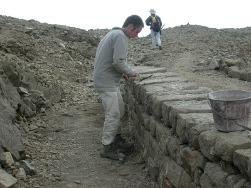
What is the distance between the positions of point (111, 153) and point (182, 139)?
195cm

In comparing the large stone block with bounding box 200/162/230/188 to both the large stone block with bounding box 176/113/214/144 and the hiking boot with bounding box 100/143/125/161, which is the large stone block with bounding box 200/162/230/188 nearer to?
the large stone block with bounding box 176/113/214/144

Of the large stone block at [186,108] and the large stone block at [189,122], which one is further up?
the large stone block at [186,108]

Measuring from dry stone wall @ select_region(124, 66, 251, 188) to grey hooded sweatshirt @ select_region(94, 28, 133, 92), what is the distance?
1.34 feet

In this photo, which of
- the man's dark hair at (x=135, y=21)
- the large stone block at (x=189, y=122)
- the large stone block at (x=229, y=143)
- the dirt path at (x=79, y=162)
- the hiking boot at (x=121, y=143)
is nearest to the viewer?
the large stone block at (x=229, y=143)

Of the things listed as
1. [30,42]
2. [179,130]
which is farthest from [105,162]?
[30,42]

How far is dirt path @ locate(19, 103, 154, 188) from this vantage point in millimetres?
4430

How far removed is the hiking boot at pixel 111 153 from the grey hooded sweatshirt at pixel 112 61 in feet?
2.73

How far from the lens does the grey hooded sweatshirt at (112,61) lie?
4.68 metres

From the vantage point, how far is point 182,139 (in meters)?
3.34

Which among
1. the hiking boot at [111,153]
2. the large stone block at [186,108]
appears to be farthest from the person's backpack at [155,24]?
the large stone block at [186,108]

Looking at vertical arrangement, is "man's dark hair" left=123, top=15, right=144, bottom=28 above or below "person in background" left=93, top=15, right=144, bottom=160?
above

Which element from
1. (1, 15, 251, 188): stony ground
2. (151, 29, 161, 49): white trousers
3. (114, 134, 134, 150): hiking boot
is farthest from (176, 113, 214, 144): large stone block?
(151, 29, 161, 49): white trousers

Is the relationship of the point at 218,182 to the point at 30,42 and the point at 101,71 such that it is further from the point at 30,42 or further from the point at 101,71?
the point at 30,42

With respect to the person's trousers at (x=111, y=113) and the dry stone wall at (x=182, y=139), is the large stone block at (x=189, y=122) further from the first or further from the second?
the person's trousers at (x=111, y=113)
